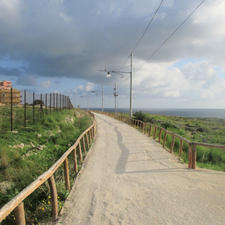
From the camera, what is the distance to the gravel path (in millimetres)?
3900

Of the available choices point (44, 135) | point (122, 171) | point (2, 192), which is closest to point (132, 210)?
point (122, 171)

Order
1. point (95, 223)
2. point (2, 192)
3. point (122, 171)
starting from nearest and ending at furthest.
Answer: point (95, 223) → point (2, 192) → point (122, 171)

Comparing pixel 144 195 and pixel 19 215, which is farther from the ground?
pixel 19 215

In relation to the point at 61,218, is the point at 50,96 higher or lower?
higher

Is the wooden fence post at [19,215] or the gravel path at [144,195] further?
the gravel path at [144,195]

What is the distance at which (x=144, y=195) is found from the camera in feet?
16.2

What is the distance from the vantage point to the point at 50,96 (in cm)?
1798

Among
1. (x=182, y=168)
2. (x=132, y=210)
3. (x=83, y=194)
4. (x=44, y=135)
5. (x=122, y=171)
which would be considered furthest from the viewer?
(x=44, y=135)

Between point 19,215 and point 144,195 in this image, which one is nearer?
point 19,215

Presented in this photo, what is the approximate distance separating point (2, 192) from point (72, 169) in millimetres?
2402

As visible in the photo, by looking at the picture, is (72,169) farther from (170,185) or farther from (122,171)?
(170,185)

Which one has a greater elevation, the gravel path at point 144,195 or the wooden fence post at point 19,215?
the wooden fence post at point 19,215

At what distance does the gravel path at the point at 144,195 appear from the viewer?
3.90 m

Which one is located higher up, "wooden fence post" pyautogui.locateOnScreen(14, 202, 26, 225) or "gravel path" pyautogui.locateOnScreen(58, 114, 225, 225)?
"wooden fence post" pyautogui.locateOnScreen(14, 202, 26, 225)
